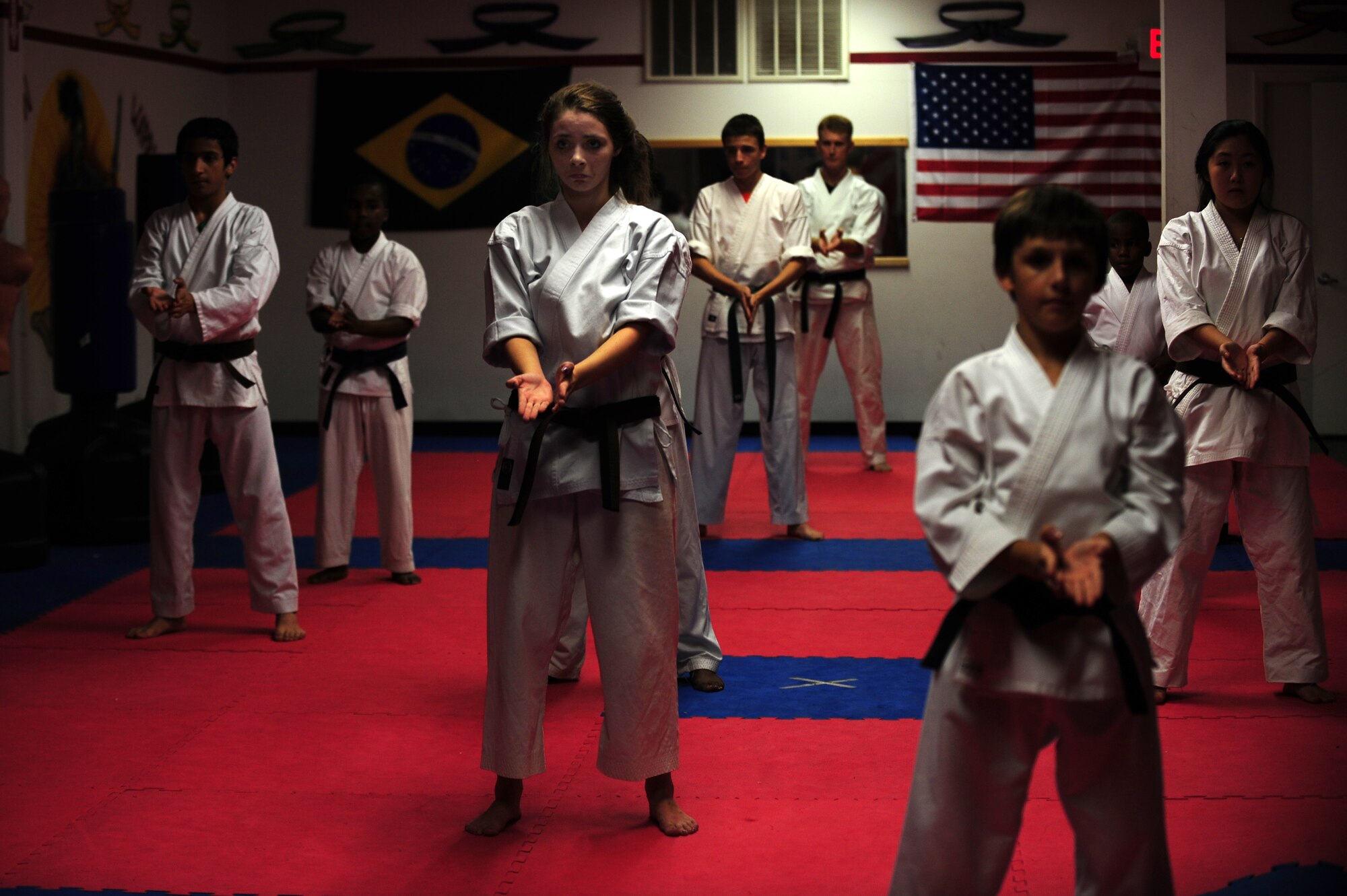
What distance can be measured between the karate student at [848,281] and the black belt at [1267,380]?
13.7 ft

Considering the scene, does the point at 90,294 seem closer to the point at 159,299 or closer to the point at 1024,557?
the point at 159,299

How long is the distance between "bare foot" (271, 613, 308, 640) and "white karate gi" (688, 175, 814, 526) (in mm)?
2066

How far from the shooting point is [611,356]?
9.20 ft

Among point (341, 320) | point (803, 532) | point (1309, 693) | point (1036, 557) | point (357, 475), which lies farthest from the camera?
point (803, 532)

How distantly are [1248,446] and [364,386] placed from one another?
3.40m

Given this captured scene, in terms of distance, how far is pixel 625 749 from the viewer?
2.98 metres

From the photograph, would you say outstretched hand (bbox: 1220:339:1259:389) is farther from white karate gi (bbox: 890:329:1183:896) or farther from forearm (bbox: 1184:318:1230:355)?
white karate gi (bbox: 890:329:1183:896)

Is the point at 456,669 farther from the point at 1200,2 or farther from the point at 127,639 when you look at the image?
the point at 1200,2

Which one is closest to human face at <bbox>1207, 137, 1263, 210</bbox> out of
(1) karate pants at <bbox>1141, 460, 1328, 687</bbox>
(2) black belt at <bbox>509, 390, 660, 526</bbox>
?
(1) karate pants at <bbox>1141, 460, 1328, 687</bbox>

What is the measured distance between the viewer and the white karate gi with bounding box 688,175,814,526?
6.15 metres

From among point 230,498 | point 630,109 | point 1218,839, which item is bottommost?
point 1218,839

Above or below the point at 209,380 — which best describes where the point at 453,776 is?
below

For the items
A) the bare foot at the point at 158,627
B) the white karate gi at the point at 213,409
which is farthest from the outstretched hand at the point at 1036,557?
the bare foot at the point at 158,627

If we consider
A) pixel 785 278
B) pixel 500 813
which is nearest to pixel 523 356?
pixel 500 813
